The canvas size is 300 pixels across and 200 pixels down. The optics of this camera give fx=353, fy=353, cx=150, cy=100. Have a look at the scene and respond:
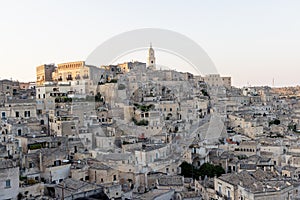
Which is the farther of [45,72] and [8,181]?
[45,72]

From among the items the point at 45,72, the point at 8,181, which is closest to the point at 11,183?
the point at 8,181

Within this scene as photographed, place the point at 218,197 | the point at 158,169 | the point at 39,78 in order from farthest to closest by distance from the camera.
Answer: the point at 39,78, the point at 158,169, the point at 218,197

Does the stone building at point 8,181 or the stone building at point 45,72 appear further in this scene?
the stone building at point 45,72

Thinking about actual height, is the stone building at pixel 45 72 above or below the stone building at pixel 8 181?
above

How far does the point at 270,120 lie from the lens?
23.5m

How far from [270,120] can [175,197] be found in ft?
51.3

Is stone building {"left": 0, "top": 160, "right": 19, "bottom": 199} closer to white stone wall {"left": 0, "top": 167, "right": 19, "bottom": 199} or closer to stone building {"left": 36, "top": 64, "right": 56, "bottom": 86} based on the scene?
white stone wall {"left": 0, "top": 167, "right": 19, "bottom": 199}

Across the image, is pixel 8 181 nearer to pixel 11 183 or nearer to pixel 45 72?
pixel 11 183

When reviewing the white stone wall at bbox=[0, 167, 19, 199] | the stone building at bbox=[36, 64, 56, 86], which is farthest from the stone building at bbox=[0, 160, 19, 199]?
the stone building at bbox=[36, 64, 56, 86]

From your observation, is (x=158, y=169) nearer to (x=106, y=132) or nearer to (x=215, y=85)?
(x=106, y=132)

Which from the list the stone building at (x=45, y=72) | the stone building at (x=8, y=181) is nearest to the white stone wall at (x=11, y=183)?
the stone building at (x=8, y=181)

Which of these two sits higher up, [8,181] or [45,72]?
[45,72]

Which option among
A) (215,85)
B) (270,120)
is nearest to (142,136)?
(270,120)

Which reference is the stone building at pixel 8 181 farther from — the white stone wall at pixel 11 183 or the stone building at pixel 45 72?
the stone building at pixel 45 72
